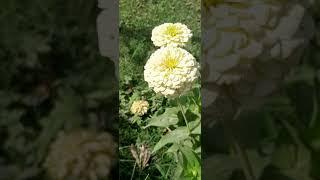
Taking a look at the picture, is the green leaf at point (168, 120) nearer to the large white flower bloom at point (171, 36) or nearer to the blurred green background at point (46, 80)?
the large white flower bloom at point (171, 36)

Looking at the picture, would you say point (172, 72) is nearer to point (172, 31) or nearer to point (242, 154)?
point (172, 31)

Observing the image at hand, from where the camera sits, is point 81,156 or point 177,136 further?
point 177,136

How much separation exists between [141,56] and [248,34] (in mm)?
1412

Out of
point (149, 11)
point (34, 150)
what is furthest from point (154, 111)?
point (34, 150)

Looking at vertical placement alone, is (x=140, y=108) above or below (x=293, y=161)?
below

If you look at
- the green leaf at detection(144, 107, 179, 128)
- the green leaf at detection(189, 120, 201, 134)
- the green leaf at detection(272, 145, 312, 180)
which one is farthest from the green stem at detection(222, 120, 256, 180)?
the green leaf at detection(144, 107, 179, 128)

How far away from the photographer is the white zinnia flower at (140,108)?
2.75 metres

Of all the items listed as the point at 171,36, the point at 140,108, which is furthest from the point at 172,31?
the point at 140,108

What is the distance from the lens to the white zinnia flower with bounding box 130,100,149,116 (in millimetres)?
2748

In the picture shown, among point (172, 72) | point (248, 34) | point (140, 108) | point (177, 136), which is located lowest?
point (140, 108)

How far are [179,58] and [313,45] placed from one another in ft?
1.49

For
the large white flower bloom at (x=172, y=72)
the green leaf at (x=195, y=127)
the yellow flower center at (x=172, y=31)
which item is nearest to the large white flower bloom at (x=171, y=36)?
the yellow flower center at (x=172, y=31)

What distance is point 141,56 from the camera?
126 inches

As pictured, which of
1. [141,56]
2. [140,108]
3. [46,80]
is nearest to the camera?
[46,80]
